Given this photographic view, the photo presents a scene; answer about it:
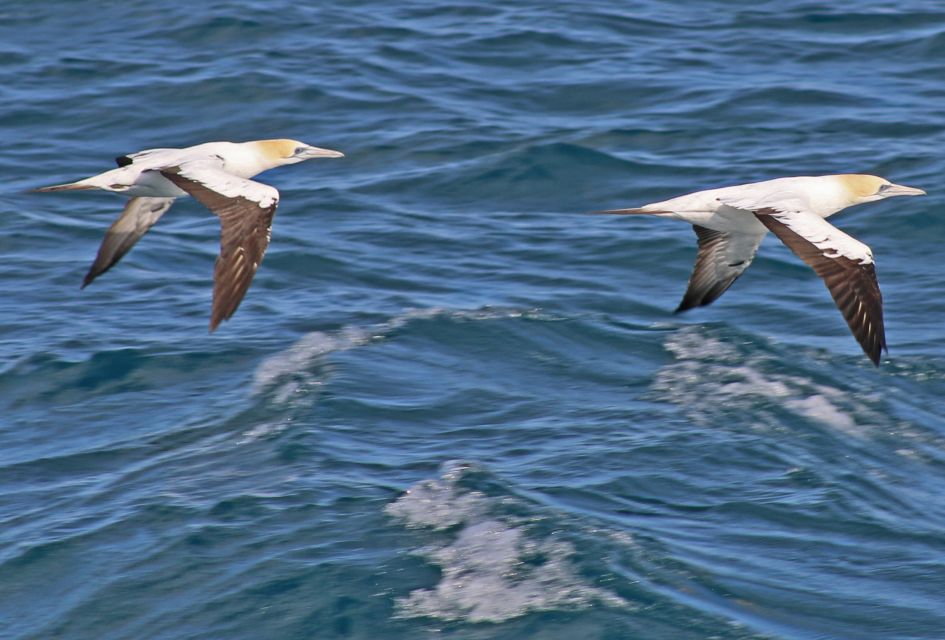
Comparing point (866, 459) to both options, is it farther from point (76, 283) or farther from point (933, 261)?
point (76, 283)

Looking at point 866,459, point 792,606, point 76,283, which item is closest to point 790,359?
point 866,459

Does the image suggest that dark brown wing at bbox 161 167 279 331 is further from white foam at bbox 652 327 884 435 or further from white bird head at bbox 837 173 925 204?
white bird head at bbox 837 173 925 204

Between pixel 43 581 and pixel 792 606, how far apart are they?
13.9ft

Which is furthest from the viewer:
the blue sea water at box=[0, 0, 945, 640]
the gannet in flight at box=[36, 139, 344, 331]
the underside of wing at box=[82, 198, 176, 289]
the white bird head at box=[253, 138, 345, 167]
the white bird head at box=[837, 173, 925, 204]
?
the underside of wing at box=[82, 198, 176, 289]

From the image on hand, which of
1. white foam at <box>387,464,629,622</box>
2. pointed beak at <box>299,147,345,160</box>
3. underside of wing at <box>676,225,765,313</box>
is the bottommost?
white foam at <box>387,464,629,622</box>

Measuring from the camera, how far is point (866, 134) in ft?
52.2

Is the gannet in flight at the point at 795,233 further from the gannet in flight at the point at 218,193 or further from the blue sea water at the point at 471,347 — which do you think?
the gannet in flight at the point at 218,193

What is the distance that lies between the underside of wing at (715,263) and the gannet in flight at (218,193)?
293 centimetres

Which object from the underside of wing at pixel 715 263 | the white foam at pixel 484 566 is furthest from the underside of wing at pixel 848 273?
the white foam at pixel 484 566

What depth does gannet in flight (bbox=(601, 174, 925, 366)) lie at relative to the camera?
961cm

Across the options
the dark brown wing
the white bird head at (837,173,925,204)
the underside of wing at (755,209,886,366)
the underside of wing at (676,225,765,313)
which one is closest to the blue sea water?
the underside of wing at (676,225,765,313)

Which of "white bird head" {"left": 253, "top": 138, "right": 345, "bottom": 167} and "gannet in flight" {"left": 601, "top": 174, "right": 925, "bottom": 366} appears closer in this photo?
"gannet in flight" {"left": 601, "top": 174, "right": 925, "bottom": 366}

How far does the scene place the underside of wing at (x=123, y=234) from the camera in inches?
476

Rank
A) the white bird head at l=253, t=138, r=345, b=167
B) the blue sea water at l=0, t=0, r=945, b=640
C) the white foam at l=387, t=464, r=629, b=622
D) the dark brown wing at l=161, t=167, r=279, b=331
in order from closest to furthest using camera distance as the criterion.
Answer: the white foam at l=387, t=464, r=629, b=622 → the blue sea water at l=0, t=0, r=945, b=640 → the dark brown wing at l=161, t=167, r=279, b=331 → the white bird head at l=253, t=138, r=345, b=167
